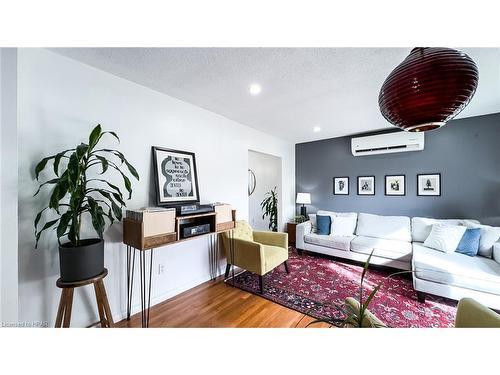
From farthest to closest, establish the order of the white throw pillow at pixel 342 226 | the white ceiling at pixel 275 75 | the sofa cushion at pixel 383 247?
1. the white throw pillow at pixel 342 226
2. the sofa cushion at pixel 383 247
3. the white ceiling at pixel 275 75

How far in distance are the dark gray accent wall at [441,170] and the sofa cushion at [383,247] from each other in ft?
2.80

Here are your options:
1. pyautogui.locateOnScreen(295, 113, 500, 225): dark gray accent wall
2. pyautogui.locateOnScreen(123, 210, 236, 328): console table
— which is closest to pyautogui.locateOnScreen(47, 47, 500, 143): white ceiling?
pyautogui.locateOnScreen(295, 113, 500, 225): dark gray accent wall

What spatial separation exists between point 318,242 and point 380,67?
257 centimetres

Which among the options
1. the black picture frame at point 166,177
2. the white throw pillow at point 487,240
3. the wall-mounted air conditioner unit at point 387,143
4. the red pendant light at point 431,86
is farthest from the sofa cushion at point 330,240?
the red pendant light at point 431,86

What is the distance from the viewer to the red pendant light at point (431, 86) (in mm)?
612

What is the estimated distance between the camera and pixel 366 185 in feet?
11.8

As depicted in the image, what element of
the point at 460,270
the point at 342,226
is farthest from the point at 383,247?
the point at 460,270

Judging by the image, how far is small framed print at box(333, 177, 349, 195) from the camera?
3.79m

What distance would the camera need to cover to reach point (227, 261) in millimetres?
2508

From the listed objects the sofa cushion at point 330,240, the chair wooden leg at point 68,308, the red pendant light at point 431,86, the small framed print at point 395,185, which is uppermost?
the red pendant light at point 431,86

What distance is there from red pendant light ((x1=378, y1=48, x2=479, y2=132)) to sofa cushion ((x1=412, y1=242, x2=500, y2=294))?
1.74 meters

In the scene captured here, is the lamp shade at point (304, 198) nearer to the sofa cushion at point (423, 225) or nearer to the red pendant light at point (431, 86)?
the sofa cushion at point (423, 225)
